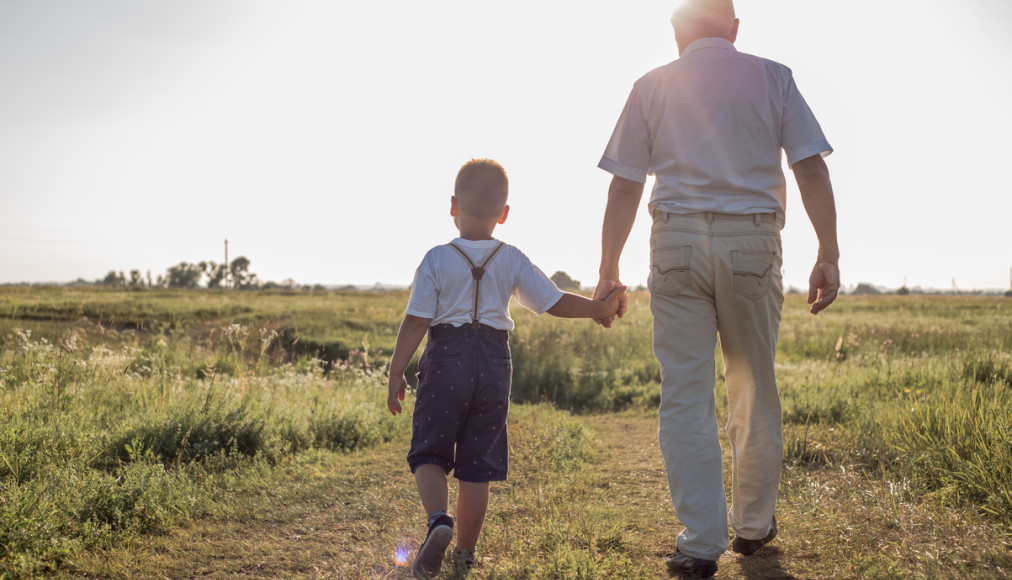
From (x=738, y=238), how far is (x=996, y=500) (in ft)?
6.30

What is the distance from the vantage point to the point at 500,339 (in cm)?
293

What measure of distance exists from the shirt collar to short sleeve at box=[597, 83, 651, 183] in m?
0.30

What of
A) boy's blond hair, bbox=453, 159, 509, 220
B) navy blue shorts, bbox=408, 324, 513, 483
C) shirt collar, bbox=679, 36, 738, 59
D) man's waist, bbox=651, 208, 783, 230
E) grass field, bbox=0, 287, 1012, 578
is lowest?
grass field, bbox=0, 287, 1012, 578

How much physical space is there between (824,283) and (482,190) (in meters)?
1.60

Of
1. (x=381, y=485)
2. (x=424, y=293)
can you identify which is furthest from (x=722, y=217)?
(x=381, y=485)

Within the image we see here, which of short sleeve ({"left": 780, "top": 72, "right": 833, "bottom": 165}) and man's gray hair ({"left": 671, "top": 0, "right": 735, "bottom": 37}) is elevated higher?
man's gray hair ({"left": 671, "top": 0, "right": 735, "bottom": 37})

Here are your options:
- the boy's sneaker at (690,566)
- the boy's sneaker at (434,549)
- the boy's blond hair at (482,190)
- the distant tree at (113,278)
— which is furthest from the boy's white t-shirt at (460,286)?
the distant tree at (113,278)

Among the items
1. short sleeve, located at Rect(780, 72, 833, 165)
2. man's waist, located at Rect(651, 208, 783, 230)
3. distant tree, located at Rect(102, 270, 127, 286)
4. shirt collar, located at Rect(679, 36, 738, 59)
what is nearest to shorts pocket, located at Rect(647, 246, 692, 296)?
man's waist, located at Rect(651, 208, 783, 230)

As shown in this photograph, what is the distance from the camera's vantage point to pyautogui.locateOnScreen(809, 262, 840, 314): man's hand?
2830 millimetres

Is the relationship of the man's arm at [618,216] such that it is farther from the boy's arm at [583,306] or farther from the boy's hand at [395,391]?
the boy's hand at [395,391]

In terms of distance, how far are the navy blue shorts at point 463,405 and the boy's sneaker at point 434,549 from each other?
0.24 meters

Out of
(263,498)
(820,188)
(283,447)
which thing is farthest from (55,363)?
(820,188)

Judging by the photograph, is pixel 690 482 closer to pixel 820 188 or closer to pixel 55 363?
pixel 820 188

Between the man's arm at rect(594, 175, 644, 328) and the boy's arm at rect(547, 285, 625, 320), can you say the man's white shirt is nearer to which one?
the man's arm at rect(594, 175, 644, 328)
